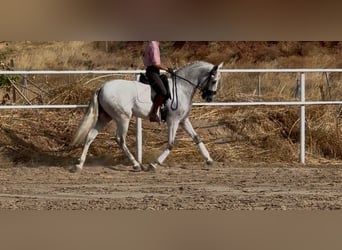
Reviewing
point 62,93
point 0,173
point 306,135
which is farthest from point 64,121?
point 306,135

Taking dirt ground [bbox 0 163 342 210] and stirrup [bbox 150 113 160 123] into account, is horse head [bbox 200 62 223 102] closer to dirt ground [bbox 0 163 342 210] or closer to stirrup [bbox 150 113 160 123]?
stirrup [bbox 150 113 160 123]

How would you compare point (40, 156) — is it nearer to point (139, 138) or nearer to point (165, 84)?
point (139, 138)

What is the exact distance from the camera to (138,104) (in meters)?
9.34

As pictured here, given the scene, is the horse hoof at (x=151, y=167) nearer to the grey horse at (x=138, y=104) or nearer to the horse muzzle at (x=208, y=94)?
the grey horse at (x=138, y=104)

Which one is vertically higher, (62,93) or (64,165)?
(62,93)

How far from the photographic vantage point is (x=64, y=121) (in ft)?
35.5

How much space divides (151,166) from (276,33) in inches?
308

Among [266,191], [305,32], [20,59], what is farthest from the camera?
[20,59]

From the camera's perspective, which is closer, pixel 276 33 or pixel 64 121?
pixel 276 33

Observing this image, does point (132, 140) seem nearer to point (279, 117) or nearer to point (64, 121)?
point (64, 121)

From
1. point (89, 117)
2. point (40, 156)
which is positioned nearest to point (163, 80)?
point (89, 117)

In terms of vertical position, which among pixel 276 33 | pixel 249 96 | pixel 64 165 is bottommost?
pixel 64 165

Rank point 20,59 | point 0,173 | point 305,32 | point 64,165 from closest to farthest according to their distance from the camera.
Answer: point 305,32 < point 0,173 < point 64,165 < point 20,59

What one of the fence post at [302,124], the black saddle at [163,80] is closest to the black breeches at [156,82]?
the black saddle at [163,80]
